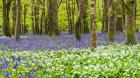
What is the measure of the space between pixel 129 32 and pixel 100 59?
935 centimetres

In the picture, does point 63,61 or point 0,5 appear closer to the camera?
point 63,61

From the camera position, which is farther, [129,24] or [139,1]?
[139,1]

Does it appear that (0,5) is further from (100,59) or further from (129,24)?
(100,59)

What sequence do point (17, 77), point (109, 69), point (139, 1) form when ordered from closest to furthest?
point (17, 77)
point (109, 69)
point (139, 1)

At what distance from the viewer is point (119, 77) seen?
27.5 ft

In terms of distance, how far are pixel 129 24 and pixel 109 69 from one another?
489 inches

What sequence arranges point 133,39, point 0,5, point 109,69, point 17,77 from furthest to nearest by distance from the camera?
point 0,5 → point 133,39 → point 109,69 → point 17,77

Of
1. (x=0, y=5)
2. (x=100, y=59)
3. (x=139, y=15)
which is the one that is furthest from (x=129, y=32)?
(x=139, y=15)

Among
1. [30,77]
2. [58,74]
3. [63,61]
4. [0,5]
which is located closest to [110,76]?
[58,74]

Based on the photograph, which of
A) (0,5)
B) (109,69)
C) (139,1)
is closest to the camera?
(109,69)

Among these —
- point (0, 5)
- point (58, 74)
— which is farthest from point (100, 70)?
point (0, 5)

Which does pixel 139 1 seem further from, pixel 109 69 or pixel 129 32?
pixel 109 69

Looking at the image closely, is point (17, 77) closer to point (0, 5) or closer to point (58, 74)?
point (58, 74)

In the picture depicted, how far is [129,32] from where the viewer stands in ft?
67.5
